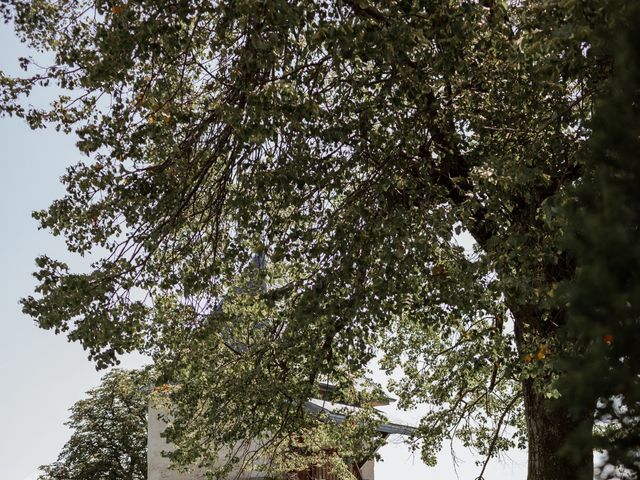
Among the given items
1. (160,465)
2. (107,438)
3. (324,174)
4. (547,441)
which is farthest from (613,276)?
(107,438)

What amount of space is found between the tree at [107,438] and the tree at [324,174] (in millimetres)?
24462

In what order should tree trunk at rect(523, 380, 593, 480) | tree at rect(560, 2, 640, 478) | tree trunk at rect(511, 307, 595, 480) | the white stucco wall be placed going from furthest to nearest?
the white stucco wall → tree trunk at rect(523, 380, 593, 480) → tree trunk at rect(511, 307, 595, 480) → tree at rect(560, 2, 640, 478)

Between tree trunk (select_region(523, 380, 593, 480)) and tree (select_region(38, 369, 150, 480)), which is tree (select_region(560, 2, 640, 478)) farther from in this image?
tree (select_region(38, 369, 150, 480))

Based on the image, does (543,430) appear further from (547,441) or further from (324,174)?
(324,174)

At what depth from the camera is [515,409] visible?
50.4ft

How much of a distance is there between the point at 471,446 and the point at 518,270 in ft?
27.9

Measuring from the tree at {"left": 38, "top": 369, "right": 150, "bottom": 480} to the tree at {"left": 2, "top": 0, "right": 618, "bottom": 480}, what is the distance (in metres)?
24.5

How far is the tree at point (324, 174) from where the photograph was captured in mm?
7078

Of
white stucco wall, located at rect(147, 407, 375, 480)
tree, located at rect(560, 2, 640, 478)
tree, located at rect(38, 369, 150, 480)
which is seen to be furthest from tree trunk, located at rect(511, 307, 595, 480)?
tree, located at rect(38, 369, 150, 480)

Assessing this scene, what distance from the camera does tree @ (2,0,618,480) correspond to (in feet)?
23.2

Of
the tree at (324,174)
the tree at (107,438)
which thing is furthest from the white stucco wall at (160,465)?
the tree at (324,174)

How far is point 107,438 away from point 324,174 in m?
28.6

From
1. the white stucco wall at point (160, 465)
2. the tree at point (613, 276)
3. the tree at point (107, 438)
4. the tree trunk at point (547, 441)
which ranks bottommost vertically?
the tree at point (613, 276)

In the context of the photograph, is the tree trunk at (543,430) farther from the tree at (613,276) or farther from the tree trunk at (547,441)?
the tree at (613,276)
